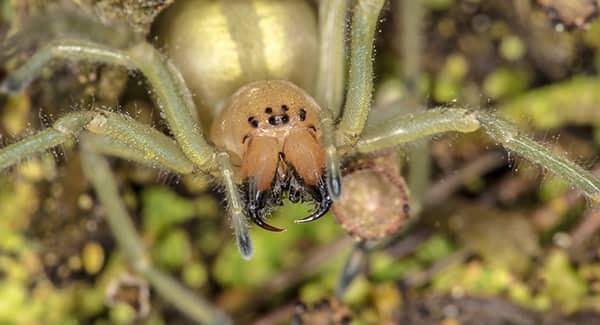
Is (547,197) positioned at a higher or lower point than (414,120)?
lower

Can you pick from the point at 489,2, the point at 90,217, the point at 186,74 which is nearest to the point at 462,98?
the point at 489,2

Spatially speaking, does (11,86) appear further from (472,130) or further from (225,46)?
(472,130)

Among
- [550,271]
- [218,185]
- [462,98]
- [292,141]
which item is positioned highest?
[292,141]

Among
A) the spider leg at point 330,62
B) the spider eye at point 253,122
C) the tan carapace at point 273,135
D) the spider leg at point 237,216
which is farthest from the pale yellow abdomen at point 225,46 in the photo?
the spider leg at point 237,216

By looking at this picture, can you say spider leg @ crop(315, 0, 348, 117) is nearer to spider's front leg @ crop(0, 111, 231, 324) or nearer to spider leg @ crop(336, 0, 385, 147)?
spider leg @ crop(336, 0, 385, 147)

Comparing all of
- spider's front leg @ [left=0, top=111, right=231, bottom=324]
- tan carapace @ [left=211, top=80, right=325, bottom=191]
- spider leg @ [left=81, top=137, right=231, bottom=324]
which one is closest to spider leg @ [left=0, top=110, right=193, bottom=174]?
spider's front leg @ [left=0, top=111, right=231, bottom=324]

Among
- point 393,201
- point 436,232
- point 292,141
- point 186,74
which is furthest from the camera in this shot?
point 436,232

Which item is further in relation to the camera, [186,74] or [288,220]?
[288,220]

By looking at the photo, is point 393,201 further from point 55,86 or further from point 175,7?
point 55,86
